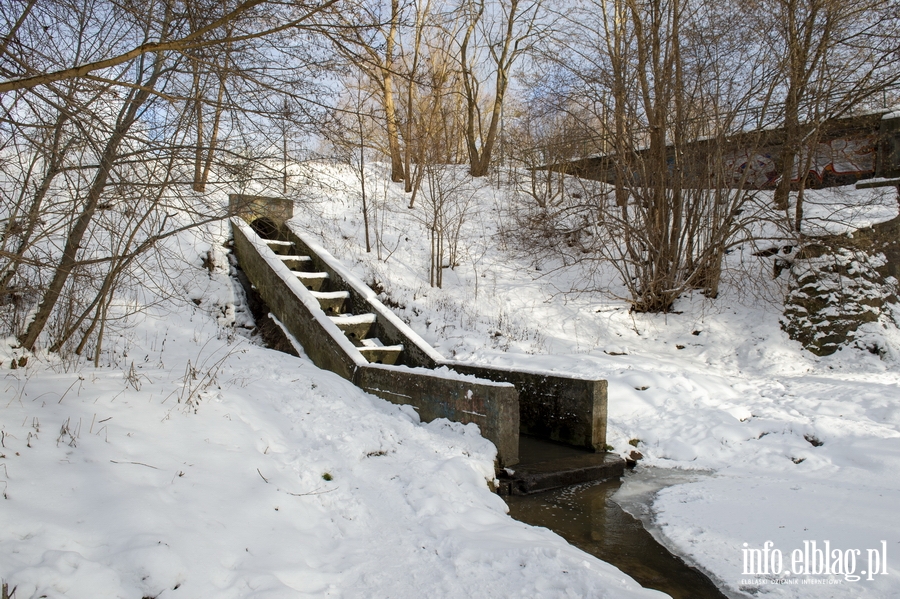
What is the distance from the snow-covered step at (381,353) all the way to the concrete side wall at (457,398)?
86cm

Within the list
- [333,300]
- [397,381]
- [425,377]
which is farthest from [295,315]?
[425,377]

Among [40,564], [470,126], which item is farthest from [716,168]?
[470,126]

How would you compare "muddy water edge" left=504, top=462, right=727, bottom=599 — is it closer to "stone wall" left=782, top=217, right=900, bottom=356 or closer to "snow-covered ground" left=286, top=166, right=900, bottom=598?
"snow-covered ground" left=286, top=166, right=900, bottom=598

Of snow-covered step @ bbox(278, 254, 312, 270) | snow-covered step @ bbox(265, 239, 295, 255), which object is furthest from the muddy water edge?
snow-covered step @ bbox(265, 239, 295, 255)

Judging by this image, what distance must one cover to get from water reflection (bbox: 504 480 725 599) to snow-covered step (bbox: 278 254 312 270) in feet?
21.7

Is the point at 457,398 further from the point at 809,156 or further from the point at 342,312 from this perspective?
the point at 809,156

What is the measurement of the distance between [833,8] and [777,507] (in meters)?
9.50

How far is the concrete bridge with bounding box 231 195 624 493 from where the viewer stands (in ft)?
18.4

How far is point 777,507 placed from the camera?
4.50 m

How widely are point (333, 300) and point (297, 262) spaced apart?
1891 mm

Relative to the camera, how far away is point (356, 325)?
8180 millimetres

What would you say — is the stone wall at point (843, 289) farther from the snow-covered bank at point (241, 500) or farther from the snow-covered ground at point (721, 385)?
the snow-covered bank at point (241, 500)

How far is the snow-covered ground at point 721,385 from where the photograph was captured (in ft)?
13.0

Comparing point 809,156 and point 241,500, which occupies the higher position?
point 809,156
